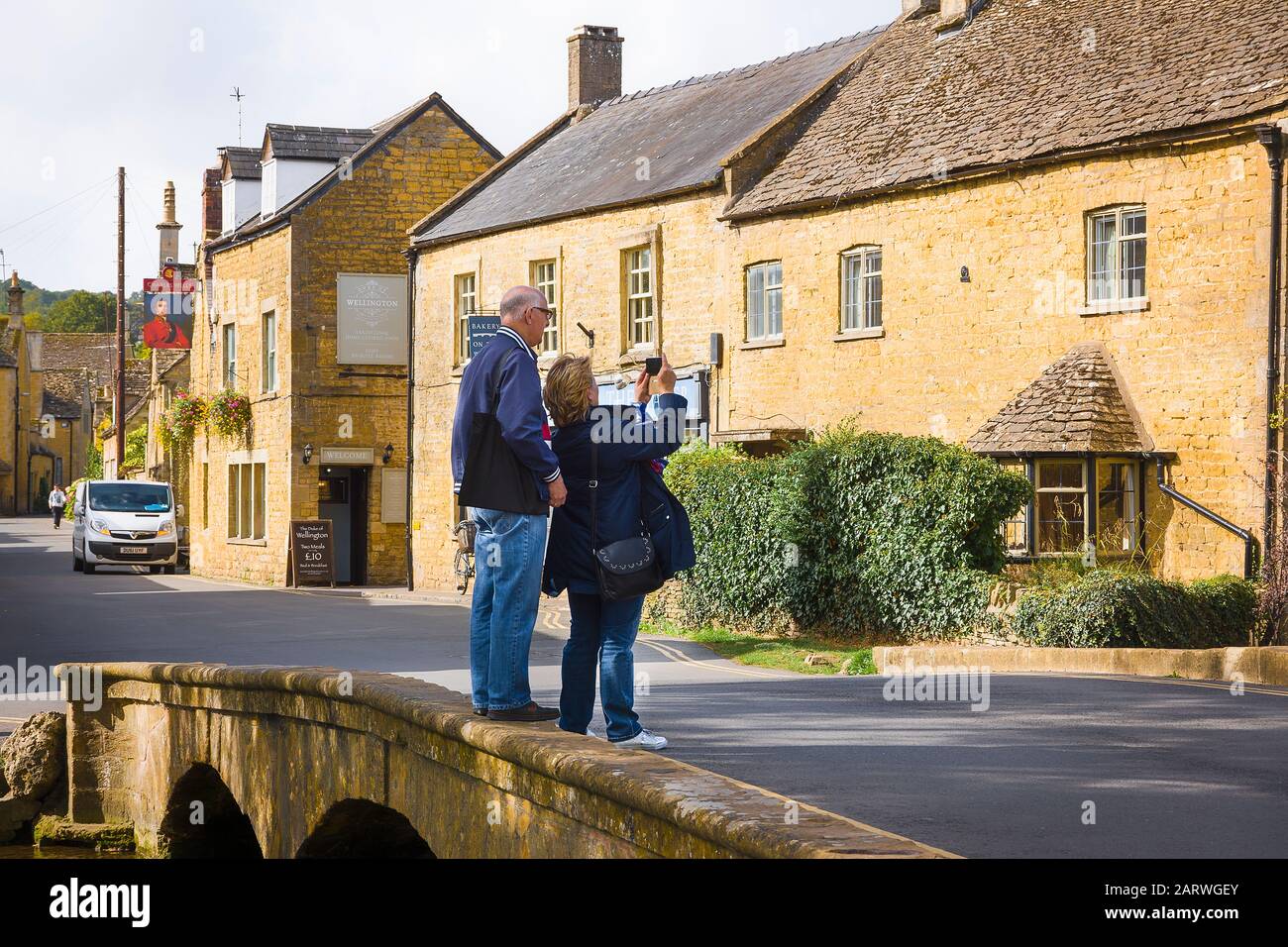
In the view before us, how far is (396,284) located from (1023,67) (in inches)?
636

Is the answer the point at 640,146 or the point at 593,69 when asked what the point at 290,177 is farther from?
the point at 640,146

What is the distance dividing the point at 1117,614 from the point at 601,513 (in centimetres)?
932

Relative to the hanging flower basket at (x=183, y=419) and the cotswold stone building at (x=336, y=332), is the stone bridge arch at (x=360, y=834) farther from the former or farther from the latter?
the hanging flower basket at (x=183, y=419)

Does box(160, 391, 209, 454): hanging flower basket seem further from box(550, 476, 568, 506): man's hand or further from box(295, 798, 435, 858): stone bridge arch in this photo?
box(550, 476, 568, 506): man's hand

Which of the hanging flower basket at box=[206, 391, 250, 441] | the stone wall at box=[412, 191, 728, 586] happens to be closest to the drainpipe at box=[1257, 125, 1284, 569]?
the stone wall at box=[412, 191, 728, 586]

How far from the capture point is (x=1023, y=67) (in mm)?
22953

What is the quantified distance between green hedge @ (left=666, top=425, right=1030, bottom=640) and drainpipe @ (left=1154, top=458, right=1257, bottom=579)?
2.41m

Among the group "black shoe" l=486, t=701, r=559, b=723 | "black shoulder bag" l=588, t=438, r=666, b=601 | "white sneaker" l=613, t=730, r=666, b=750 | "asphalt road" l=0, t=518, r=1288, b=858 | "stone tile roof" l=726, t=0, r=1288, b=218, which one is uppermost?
"stone tile roof" l=726, t=0, r=1288, b=218

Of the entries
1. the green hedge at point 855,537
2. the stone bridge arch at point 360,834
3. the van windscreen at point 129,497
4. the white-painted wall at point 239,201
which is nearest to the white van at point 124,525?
the van windscreen at point 129,497

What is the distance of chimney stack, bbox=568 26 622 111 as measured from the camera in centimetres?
3525

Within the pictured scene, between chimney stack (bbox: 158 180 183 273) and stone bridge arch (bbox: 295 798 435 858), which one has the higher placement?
chimney stack (bbox: 158 180 183 273)

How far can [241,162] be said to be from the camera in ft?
131

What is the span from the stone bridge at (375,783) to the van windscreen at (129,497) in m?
22.5

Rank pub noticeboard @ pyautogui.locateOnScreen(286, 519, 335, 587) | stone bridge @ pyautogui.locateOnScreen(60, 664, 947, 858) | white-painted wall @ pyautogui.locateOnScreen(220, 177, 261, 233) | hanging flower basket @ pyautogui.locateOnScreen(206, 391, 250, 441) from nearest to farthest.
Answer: stone bridge @ pyautogui.locateOnScreen(60, 664, 947, 858)
pub noticeboard @ pyautogui.locateOnScreen(286, 519, 335, 587)
hanging flower basket @ pyautogui.locateOnScreen(206, 391, 250, 441)
white-painted wall @ pyautogui.locateOnScreen(220, 177, 261, 233)
